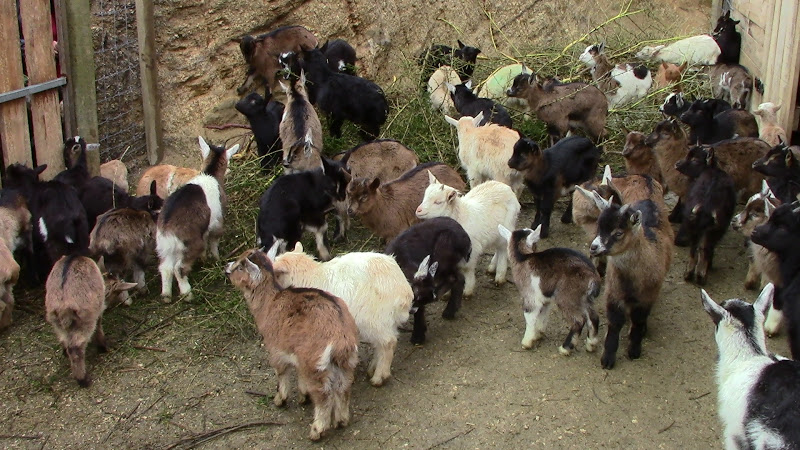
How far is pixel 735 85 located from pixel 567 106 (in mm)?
2296

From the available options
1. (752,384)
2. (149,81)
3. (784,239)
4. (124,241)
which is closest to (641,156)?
(784,239)

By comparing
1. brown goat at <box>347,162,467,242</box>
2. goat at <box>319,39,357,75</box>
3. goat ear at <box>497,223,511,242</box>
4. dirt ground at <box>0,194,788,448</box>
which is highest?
goat at <box>319,39,357,75</box>

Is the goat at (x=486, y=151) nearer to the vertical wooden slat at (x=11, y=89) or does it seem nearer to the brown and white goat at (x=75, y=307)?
the brown and white goat at (x=75, y=307)

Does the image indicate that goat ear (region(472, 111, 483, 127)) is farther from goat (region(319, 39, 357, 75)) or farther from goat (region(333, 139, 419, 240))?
goat (region(319, 39, 357, 75))

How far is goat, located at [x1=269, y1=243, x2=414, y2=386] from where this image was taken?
227 inches

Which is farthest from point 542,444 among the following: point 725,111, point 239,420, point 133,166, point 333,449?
point 133,166

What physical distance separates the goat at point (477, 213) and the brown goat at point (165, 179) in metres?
2.29

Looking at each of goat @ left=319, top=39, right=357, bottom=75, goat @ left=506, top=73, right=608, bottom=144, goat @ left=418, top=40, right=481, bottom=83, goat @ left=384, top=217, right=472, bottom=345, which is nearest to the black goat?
goat @ left=384, top=217, right=472, bottom=345

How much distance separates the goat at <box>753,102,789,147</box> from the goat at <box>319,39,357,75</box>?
4.46m

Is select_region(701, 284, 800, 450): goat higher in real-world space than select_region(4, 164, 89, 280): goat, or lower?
higher

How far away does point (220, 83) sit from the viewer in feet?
32.9

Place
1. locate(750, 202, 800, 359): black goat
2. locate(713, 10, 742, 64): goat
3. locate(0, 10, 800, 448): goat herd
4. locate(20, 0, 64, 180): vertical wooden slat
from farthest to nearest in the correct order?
locate(713, 10, 742, 64): goat → locate(20, 0, 64, 180): vertical wooden slat → locate(750, 202, 800, 359): black goat → locate(0, 10, 800, 448): goat herd

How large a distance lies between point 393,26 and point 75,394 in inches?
264

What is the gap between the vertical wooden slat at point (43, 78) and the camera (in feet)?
24.8
